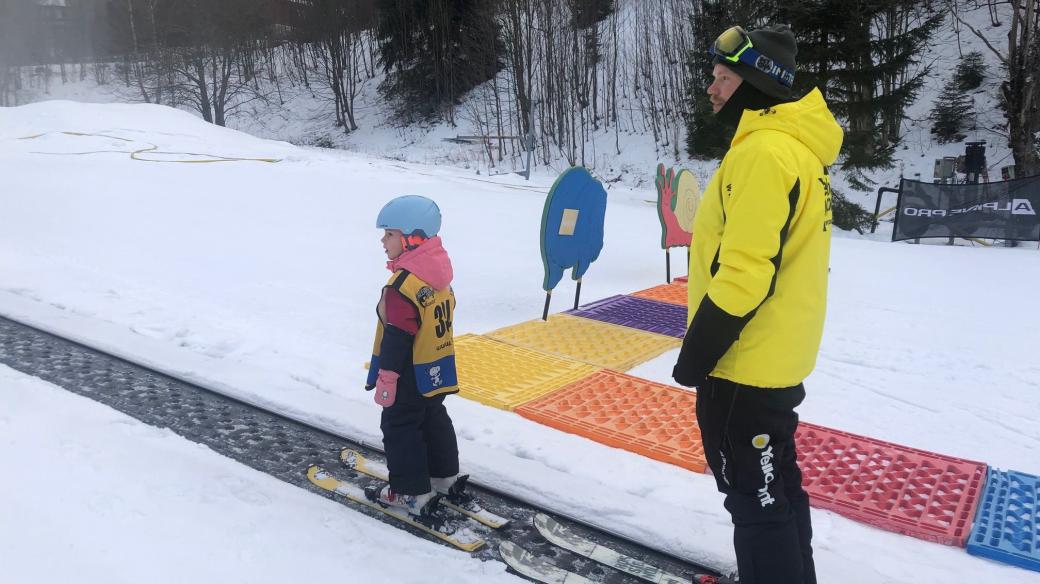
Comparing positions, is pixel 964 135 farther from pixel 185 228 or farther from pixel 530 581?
pixel 530 581

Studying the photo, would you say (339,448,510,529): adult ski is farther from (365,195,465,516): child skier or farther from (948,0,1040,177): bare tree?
(948,0,1040,177): bare tree

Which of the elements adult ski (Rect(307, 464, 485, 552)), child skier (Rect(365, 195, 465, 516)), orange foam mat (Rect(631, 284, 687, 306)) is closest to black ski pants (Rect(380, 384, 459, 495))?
child skier (Rect(365, 195, 465, 516))

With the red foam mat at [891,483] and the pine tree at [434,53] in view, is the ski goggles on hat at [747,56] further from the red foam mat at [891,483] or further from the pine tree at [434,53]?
the pine tree at [434,53]

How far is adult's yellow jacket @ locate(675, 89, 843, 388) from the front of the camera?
81.0 inches

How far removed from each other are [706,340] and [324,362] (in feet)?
11.3

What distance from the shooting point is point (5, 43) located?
117 feet

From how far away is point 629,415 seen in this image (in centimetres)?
423

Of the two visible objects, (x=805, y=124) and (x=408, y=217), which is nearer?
→ (x=805, y=124)

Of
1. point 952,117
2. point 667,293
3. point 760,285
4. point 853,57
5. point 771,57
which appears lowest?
point 667,293

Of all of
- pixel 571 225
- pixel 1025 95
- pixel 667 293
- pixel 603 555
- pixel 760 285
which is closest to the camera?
pixel 760 285

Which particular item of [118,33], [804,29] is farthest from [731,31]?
[118,33]

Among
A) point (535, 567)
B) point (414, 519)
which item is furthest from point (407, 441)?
point (535, 567)

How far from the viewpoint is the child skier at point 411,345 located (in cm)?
301

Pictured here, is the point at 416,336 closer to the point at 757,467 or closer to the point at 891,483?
the point at 757,467
